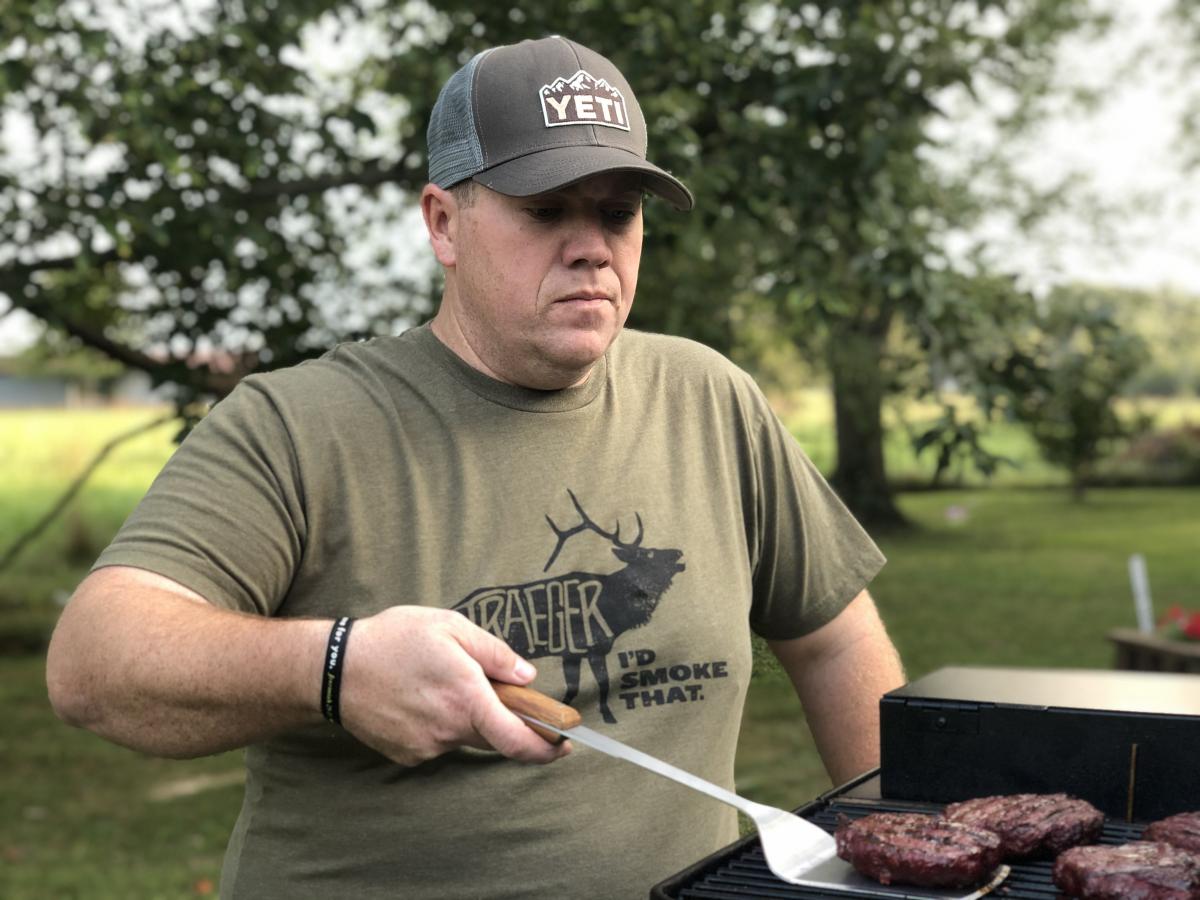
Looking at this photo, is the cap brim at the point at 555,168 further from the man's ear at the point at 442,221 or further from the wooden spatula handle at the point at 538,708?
the wooden spatula handle at the point at 538,708

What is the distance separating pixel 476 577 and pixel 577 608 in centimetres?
18

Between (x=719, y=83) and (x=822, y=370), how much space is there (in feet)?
30.7

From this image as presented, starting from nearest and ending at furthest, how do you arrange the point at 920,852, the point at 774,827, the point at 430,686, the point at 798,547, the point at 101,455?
the point at 430,686
the point at 920,852
the point at 774,827
the point at 798,547
the point at 101,455

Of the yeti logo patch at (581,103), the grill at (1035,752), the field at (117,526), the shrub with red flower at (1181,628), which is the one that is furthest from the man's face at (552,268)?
the shrub with red flower at (1181,628)

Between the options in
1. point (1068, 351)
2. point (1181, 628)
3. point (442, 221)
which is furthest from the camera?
point (1181, 628)

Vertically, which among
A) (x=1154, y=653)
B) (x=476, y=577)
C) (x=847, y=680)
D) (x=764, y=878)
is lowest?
(x=1154, y=653)

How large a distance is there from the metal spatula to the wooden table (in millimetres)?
6486

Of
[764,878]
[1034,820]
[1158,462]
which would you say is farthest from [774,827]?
[1158,462]

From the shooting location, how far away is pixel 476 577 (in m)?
2.33

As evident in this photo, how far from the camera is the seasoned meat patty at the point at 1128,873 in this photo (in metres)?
1.77

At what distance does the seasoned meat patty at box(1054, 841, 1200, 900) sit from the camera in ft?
5.80

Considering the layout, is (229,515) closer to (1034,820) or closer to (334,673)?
(334,673)

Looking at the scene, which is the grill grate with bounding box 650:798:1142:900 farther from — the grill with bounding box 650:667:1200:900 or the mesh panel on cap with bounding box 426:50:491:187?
the mesh panel on cap with bounding box 426:50:491:187

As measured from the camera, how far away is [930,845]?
1.85m
